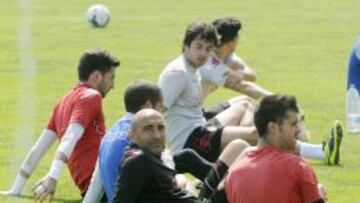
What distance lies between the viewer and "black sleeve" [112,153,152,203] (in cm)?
782

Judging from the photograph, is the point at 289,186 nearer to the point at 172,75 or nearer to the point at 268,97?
the point at 268,97

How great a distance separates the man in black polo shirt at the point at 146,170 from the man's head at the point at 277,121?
2.35 ft

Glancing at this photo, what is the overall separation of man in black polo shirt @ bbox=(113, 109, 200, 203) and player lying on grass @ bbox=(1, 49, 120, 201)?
243 centimetres

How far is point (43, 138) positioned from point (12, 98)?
7.24 meters

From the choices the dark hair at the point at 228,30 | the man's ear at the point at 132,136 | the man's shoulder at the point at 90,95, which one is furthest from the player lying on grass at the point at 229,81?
the man's ear at the point at 132,136

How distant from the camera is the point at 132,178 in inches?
309

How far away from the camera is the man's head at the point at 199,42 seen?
1178cm

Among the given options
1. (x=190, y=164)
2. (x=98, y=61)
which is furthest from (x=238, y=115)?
(x=98, y=61)

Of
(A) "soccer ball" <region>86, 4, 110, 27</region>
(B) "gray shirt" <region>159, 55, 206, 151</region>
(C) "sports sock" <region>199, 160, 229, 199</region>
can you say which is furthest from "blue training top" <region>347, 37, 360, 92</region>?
(A) "soccer ball" <region>86, 4, 110, 27</region>

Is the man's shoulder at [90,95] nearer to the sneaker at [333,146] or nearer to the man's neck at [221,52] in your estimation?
the man's neck at [221,52]

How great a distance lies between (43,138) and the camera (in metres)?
11.5

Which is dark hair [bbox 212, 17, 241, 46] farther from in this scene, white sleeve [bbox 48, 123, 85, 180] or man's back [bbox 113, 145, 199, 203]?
man's back [bbox 113, 145, 199, 203]

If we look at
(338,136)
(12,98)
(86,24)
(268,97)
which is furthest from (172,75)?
(86,24)

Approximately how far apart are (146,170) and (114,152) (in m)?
1.13
